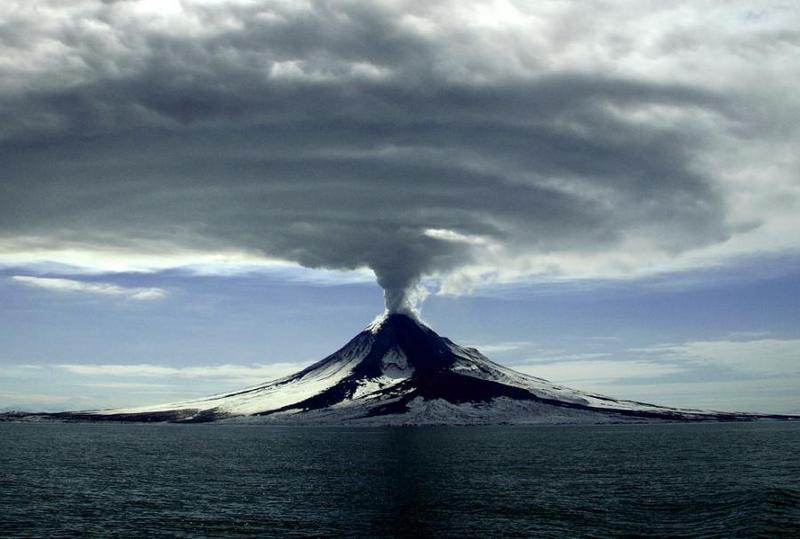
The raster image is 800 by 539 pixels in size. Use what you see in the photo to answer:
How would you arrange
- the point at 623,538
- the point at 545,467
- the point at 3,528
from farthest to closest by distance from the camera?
the point at 545,467 → the point at 3,528 → the point at 623,538

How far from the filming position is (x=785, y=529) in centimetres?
7100

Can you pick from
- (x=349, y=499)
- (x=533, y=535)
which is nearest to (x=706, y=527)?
(x=533, y=535)

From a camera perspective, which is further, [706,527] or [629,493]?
[629,493]

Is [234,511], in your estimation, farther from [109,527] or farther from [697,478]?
[697,478]

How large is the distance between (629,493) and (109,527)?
68.8 m

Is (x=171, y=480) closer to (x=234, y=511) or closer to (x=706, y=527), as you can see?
(x=234, y=511)

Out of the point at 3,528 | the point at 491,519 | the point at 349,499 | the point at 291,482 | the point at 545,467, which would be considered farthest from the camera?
the point at 545,467

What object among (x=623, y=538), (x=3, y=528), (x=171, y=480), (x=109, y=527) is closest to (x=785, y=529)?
(x=623, y=538)

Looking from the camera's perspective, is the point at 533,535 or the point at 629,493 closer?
the point at 533,535

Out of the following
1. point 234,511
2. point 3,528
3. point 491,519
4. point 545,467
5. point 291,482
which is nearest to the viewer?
point 3,528

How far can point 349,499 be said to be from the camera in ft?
312

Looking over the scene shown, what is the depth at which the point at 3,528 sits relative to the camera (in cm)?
7262

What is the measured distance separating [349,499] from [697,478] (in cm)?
6241

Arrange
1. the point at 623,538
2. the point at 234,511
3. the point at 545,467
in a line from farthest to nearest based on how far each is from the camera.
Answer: the point at 545,467, the point at 234,511, the point at 623,538
